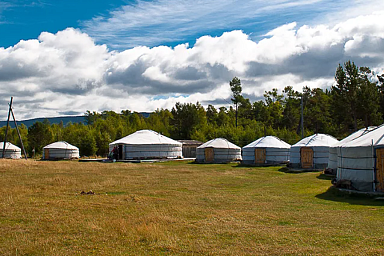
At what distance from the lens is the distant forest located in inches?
1594

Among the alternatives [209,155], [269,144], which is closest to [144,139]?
[209,155]

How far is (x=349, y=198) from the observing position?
11445 millimetres

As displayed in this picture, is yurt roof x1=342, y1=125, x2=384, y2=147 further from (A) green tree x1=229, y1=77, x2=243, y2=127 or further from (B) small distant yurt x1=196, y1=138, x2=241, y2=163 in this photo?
(A) green tree x1=229, y1=77, x2=243, y2=127

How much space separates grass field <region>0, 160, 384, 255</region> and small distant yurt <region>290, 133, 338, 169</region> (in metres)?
10.7

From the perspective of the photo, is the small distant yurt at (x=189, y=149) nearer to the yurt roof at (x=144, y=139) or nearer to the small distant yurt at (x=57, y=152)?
the yurt roof at (x=144, y=139)

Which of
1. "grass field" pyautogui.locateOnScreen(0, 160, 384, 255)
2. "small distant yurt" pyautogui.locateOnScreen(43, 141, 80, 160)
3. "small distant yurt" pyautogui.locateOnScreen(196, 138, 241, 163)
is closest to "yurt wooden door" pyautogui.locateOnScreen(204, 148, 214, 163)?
"small distant yurt" pyautogui.locateOnScreen(196, 138, 241, 163)

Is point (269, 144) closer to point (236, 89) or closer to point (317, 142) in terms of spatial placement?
point (317, 142)

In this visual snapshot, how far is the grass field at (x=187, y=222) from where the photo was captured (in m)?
5.87

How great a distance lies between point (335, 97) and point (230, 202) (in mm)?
35113

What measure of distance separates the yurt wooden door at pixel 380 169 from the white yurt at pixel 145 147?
24.3 m

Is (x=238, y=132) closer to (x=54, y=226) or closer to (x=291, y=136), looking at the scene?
(x=291, y=136)

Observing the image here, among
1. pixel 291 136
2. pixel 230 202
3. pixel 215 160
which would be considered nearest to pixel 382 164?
pixel 230 202

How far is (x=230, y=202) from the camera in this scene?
10438mm

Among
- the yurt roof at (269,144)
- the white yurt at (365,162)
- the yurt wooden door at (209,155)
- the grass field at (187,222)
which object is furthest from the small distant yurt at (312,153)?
the grass field at (187,222)
